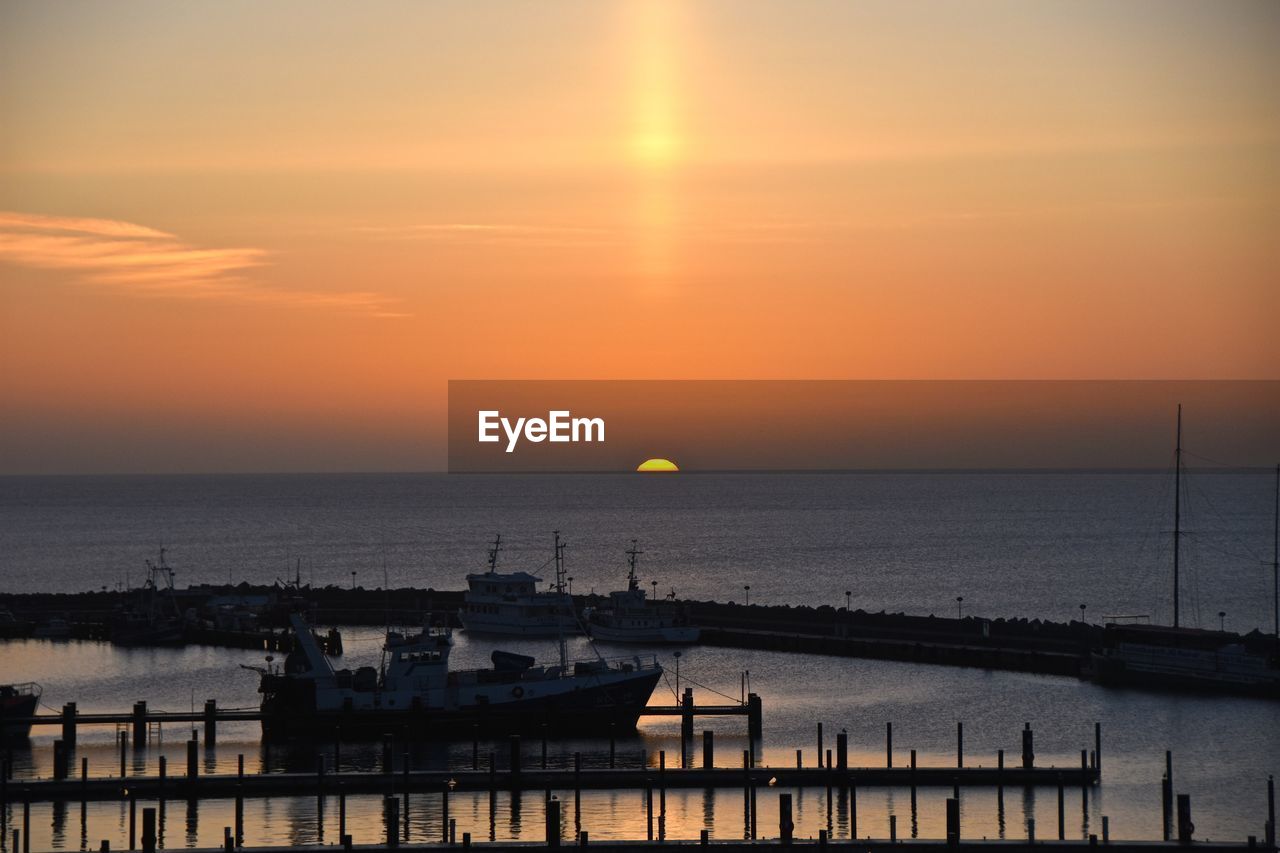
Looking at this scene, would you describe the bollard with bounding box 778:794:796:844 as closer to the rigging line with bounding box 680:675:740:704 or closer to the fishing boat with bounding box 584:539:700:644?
the rigging line with bounding box 680:675:740:704

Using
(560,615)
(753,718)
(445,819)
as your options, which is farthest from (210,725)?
(445,819)

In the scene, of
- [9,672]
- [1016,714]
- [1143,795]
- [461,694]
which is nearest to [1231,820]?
[1143,795]

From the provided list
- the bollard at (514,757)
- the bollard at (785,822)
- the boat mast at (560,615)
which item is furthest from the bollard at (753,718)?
the bollard at (785,822)

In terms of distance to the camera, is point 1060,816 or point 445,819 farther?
point 1060,816

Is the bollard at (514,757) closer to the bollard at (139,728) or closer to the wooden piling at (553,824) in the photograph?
the wooden piling at (553,824)

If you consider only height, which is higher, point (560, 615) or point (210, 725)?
point (560, 615)

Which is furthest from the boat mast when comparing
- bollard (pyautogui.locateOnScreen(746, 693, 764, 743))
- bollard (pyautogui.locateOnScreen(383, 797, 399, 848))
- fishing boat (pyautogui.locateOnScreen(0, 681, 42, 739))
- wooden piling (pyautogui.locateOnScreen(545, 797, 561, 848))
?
wooden piling (pyautogui.locateOnScreen(545, 797, 561, 848))

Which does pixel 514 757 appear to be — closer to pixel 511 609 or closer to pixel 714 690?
pixel 714 690
